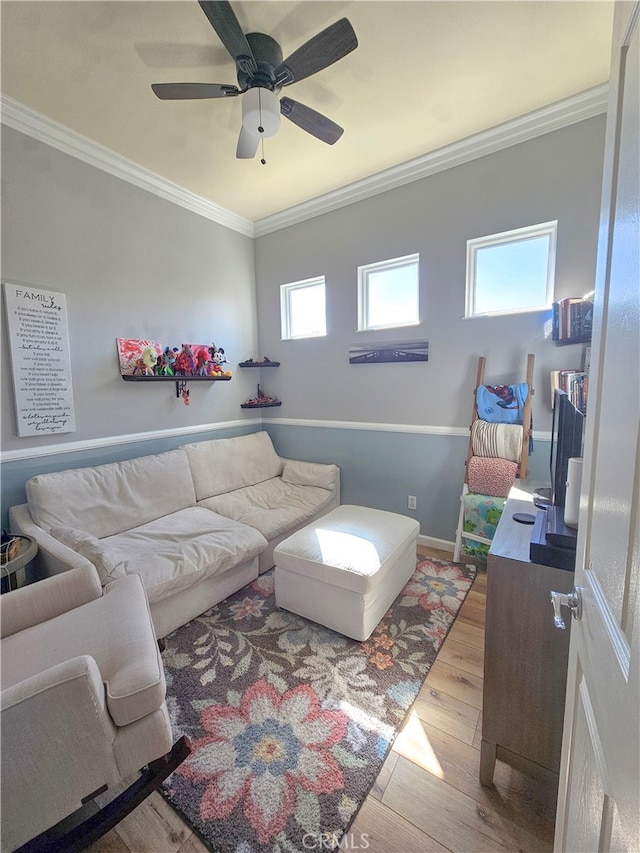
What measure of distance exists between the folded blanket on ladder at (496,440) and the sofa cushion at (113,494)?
2.26 metres

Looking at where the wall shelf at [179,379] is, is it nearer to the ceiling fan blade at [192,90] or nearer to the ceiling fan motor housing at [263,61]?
the ceiling fan blade at [192,90]

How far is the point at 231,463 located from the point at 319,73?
273cm

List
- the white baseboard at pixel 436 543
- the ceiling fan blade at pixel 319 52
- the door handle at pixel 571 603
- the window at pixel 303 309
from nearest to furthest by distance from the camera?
the door handle at pixel 571 603 → the ceiling fan blade at pixel 319 52 → the white baseboard at pixel 436 543 → the window at pixel 303 309

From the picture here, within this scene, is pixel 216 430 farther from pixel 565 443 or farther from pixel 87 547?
pixel 565 443

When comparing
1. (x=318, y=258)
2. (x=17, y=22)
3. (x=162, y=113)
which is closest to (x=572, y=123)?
(x=318, y=258)

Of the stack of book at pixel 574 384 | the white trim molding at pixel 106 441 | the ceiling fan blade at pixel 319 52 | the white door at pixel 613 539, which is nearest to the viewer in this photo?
the white door at pixel 613 539

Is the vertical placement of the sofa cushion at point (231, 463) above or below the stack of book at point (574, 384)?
below

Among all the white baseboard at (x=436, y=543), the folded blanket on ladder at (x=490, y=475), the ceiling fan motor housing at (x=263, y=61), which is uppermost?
the ceiling fan motor housing at (x=263, y=61)

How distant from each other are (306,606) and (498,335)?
2243 mm

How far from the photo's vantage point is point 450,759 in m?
1.24

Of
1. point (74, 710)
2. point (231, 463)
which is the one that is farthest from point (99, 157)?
point (74, 710)

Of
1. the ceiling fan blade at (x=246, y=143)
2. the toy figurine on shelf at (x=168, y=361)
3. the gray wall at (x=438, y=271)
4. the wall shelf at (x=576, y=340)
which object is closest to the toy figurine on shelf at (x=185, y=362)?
the toy figurine on shelf at (x=168, y=361)

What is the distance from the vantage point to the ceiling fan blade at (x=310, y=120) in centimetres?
170

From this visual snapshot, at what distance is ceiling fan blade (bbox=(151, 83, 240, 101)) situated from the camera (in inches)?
61.5
